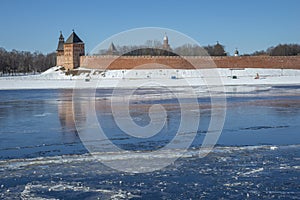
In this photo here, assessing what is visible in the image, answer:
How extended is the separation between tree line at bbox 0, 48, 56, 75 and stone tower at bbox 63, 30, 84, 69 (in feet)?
47.6

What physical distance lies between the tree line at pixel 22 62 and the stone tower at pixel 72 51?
14.5m

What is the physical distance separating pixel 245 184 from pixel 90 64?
166 feet

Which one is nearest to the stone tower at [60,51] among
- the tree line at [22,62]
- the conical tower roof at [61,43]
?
the conical tower roof at [61,43]

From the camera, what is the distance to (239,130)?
844 centimetres

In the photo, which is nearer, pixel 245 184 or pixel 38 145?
pixel 245 184

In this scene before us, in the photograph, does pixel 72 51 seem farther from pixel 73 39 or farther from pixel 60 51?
pixel 60 51

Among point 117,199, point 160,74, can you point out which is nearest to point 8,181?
point 117,199

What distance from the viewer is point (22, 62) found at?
75.0m

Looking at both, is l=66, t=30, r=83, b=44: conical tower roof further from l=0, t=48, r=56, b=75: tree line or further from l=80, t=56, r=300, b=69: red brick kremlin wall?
l=0, t=48, r=56, b=75: tree line

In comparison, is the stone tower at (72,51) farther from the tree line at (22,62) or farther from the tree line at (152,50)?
the tree line at (22,62)

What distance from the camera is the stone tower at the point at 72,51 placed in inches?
2266

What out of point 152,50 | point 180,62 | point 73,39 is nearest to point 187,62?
point 180,62

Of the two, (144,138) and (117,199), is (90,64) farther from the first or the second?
(117,199)

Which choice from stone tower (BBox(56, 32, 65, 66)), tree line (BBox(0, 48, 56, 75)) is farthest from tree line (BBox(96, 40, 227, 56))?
tree line (BBox(0, 48, 56, 75))
